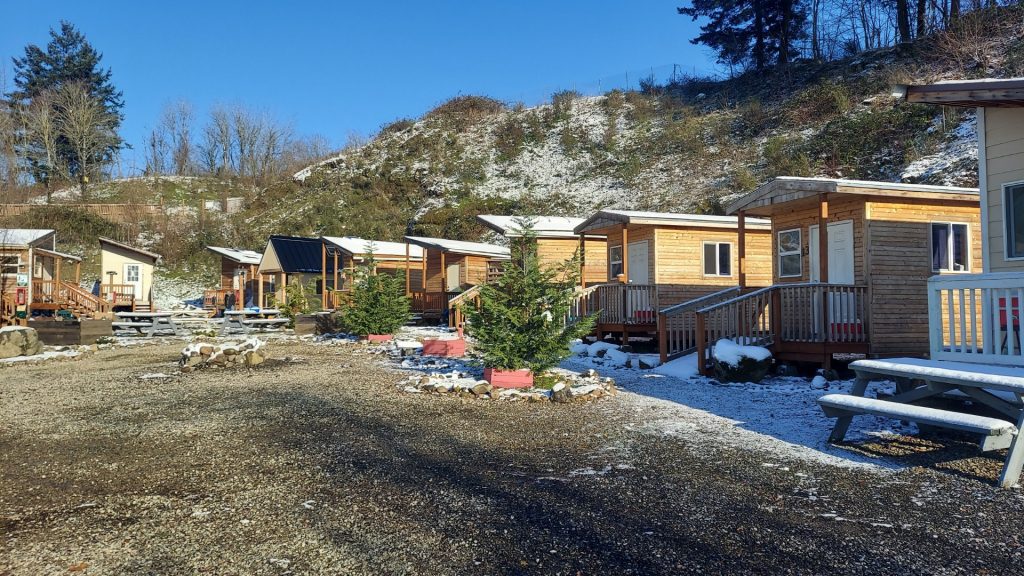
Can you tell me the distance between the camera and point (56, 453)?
5.55 m

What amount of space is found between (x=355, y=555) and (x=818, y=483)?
130 inches

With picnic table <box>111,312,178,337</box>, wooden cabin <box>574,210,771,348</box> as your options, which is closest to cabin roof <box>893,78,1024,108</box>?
wooden cabin <box>574,210,771,348</box>

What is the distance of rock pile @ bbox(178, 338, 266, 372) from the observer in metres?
11.7

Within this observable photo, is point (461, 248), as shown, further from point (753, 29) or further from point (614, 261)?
point (753, 29)

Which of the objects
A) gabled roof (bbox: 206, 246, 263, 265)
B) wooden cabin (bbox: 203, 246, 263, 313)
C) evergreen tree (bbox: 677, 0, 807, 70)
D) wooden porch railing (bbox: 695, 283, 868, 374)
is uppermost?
evergreen tree (bbox: 677, 0, 807, 70)

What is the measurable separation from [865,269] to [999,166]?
3.28 meters

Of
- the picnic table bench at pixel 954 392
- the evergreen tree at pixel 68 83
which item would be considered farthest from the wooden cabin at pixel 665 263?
the evergreen tree at pixel 68 83

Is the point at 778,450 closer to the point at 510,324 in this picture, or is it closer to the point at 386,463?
the point at 386,463

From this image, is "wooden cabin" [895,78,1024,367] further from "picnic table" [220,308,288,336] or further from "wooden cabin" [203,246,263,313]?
"wooden cabin" [203,246,263,313]

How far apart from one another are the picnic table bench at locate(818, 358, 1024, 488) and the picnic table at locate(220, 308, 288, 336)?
19.1 m

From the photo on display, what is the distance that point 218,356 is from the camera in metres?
11.9

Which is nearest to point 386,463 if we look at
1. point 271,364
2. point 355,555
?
point 355,555

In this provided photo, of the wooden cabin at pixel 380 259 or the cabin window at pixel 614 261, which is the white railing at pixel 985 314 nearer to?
the cabin window at pixel 614 261

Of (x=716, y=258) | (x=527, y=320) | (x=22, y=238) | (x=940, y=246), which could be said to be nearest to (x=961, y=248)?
(x=940, y=246)
